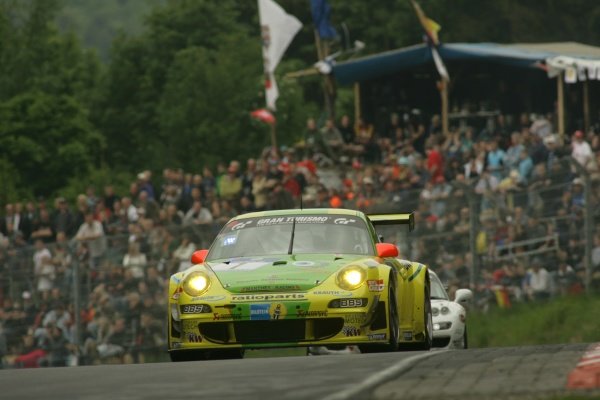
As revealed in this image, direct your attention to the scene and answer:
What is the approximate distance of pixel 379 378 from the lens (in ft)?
33.0

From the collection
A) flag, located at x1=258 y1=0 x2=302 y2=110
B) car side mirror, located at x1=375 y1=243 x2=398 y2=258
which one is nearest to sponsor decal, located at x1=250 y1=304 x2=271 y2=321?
car side mirror, located at x1=375 y1=243 x2=398 y2=258

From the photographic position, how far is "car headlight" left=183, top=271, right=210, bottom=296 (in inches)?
539

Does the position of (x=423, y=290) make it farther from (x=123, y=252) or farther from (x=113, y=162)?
(x=113, y=162)

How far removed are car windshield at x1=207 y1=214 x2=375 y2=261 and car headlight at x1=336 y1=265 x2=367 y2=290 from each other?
0.83m

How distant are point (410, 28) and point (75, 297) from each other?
164 ft

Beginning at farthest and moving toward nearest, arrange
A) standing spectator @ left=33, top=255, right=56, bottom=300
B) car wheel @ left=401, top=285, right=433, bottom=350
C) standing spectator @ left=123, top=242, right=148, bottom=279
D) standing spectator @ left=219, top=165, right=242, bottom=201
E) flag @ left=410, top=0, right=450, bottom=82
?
flag @ left=410, top=0, right=450, bottom=82, standing spectator @ left=219, top=165, right=242, bottom=201, standing spectator @ left=33, top=255, right=56, bottom=300, standing spectator @ left=123, top=242, right=148, bottom=279, car wheel @ left=401, top=285, right=433, bottom=350

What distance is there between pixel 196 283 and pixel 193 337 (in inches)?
16.5

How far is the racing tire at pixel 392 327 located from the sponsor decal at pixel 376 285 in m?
0.15

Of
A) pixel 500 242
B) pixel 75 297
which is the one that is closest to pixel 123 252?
pixel 75 297

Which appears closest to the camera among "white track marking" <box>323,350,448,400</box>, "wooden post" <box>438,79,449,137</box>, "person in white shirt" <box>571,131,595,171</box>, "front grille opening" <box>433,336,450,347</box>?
"white track marking" <box>323,350,448,400</box>

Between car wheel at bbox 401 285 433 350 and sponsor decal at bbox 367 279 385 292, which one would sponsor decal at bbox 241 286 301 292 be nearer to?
sponsor decal at bbox 367 279 385 292

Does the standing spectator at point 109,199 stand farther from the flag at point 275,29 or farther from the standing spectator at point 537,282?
the standing spectator at point 537,282

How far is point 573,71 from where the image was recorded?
34562 mm

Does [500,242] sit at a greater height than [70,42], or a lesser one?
lesser
